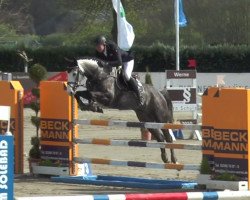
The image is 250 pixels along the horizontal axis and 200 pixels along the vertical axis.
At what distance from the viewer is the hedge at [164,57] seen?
38750 millimetres

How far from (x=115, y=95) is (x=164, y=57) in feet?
81.4

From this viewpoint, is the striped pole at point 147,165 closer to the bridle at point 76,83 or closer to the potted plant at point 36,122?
the potted plant at point 36,122

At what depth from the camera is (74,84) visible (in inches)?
540

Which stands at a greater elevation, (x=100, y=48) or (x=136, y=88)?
(x=100, y=48)

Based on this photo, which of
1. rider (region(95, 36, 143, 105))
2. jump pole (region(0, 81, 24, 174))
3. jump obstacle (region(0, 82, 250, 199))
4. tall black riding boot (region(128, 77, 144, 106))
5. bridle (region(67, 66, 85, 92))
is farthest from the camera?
tall black riding boot (region(128, 77, 144, 106))

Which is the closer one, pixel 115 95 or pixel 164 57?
pixel 115 95

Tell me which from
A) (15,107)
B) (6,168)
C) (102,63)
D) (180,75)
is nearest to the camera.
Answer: (6,168)

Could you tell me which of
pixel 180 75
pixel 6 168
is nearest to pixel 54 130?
pixel 6 168

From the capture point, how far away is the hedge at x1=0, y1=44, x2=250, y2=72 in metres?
38.8

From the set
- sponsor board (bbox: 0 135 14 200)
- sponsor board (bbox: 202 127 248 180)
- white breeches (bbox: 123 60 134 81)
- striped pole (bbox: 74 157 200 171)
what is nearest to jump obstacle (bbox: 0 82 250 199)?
sponsor board (bbox: 202 127 248 180)

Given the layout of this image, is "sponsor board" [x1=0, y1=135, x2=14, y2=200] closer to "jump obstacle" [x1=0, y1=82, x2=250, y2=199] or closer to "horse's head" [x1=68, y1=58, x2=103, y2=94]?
"jump obstacle" [x1=0, y1=82, x2=250, y2=199]

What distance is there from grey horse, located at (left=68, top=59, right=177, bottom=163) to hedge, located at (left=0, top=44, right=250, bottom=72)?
2355cm

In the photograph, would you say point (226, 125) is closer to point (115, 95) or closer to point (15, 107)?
point (115, 95)

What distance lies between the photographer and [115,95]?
14539mm
